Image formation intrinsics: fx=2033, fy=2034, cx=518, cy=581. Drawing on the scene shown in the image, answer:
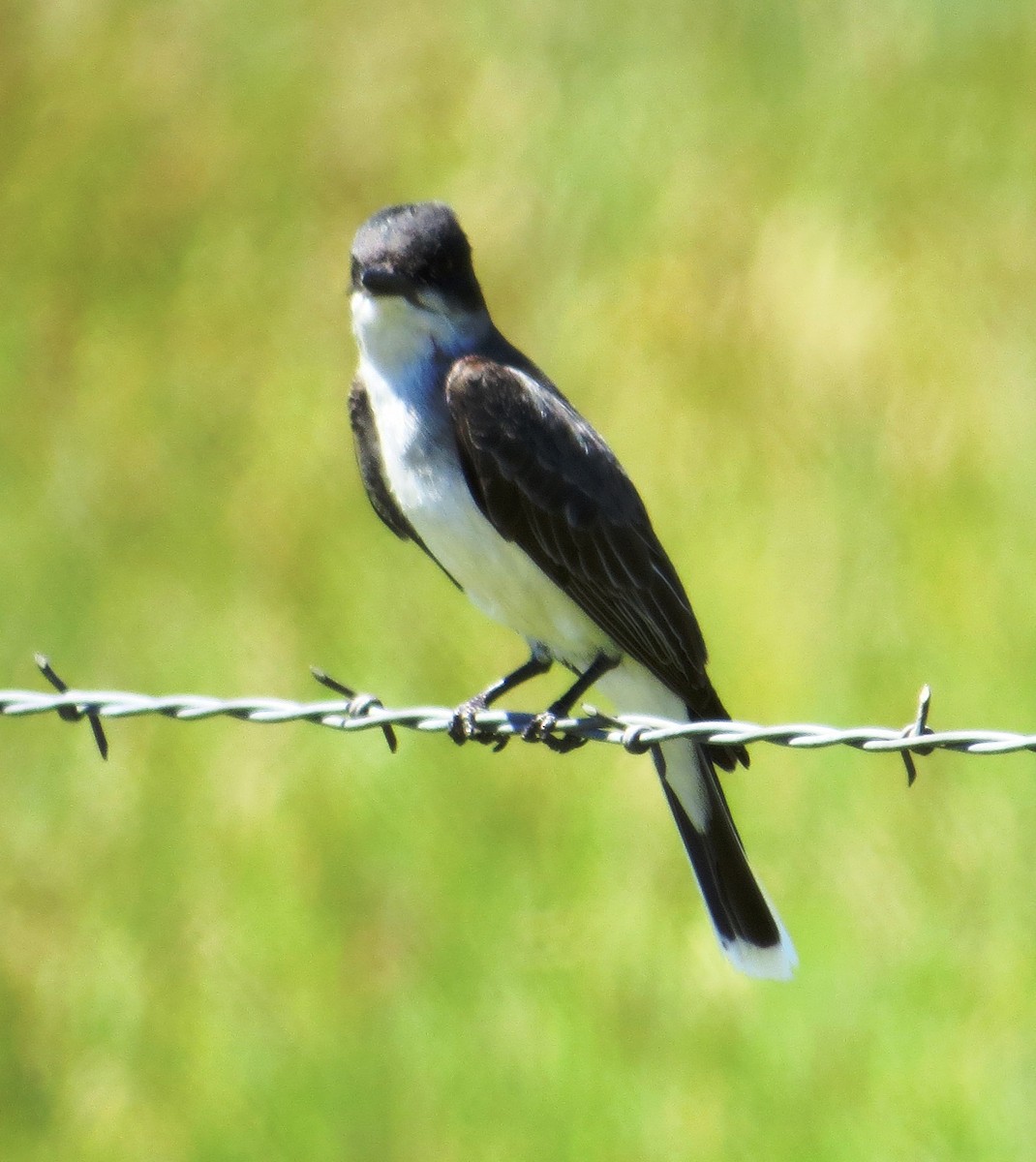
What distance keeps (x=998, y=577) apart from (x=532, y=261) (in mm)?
2726

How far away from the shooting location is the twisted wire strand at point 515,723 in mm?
3477

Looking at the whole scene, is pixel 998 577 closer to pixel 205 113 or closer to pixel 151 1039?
pixel 151 1039

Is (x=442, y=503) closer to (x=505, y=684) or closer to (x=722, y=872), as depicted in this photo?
(x=505, y=684)

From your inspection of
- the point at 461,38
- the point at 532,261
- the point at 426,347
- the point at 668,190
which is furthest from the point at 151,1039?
the point at 461,38

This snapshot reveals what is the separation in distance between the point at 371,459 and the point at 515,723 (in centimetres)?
99

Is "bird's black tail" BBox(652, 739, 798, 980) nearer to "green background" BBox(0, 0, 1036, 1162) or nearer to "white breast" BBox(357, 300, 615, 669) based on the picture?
"white breast" BBox(357, 300, 615, 669)

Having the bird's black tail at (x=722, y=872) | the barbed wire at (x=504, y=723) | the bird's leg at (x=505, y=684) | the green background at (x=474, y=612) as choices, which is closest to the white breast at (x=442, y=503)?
the bird's leg at (x=505, y=684)

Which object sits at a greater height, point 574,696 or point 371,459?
point 371,459

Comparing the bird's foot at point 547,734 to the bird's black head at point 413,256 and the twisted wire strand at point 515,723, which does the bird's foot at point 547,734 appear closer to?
the twisted wire strand at point 515,723

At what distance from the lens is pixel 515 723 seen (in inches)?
175

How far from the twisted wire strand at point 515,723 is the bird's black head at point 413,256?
120cm

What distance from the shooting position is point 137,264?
9.48 m

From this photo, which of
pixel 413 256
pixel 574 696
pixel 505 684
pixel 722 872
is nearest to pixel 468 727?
pixel 574 696

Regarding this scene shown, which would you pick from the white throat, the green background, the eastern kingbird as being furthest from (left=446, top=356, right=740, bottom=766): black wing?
the green background
